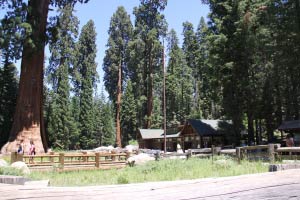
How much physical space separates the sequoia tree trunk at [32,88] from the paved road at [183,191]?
78.2ft

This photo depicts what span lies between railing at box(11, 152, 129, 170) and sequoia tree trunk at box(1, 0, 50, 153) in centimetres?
495

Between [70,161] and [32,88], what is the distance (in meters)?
9.31

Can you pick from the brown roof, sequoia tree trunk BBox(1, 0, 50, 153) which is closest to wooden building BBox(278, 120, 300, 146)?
the brown roof

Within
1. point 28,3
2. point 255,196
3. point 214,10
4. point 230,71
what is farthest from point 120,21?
point 255,196

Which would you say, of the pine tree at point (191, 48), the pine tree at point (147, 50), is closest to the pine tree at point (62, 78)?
the pine tree at point (147, 50)

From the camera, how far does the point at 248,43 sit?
35.4 meters

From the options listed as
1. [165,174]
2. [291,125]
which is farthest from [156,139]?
[165,174]

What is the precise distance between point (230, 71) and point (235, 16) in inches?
220

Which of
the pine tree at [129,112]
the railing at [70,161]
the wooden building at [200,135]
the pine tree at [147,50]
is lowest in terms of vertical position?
the railing at [70,161]

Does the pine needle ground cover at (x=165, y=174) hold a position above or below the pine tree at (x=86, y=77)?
below

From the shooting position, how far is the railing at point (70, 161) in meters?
19.2

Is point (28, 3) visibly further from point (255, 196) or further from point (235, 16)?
point (255, 196)

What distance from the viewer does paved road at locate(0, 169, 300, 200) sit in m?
2.82

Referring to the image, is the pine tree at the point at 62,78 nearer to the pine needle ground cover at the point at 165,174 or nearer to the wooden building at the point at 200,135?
the wooden building at the point at 200,135
